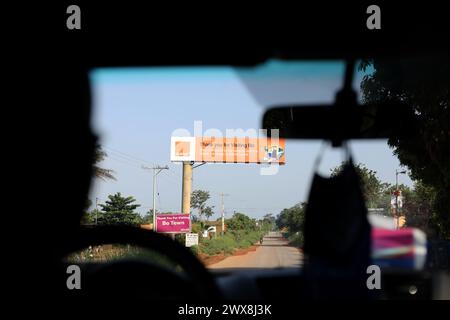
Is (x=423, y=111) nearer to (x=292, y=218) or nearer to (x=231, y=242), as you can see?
(x=292, y=218)

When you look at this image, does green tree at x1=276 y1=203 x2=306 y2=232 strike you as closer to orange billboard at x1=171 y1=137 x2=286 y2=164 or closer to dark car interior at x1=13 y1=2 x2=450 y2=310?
dark car interior at x1=13 y1=2 x2=450 y2=310

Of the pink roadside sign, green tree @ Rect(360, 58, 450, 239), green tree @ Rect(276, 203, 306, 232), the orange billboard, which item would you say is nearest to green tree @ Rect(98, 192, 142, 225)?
the pink roadside sign

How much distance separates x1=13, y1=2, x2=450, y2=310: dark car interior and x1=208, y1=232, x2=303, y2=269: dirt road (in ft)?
0.17

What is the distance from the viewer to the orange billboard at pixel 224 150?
1642mm

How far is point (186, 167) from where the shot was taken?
1729mm

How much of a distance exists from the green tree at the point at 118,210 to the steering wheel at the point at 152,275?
9.8 inches

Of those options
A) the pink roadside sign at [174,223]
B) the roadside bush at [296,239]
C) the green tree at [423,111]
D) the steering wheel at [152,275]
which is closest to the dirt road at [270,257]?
the roadside bush at [296,239]

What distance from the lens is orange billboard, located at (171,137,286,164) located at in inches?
64.6

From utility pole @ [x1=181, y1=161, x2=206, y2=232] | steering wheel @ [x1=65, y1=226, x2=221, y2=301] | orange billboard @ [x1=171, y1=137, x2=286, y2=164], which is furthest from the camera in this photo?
utility pole @ [x1=181, y1=161, x2=206, y2=232]

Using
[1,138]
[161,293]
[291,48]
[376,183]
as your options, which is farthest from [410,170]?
[1,138]

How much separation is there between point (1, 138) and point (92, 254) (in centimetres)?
49

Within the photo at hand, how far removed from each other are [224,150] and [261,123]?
188 millimetres

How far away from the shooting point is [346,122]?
5.47 ft
